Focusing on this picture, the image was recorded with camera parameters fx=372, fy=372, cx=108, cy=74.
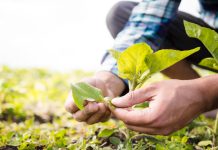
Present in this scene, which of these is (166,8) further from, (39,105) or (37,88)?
(37,88)

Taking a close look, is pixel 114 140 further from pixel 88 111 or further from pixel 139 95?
pixel 139 95

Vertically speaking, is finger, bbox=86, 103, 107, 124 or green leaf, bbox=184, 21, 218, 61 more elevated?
green leaf, bbox=184, 21, 218, 61

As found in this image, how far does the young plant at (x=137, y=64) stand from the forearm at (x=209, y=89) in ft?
0.28

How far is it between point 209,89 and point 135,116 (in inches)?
8.4

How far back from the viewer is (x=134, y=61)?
1061 millimetres

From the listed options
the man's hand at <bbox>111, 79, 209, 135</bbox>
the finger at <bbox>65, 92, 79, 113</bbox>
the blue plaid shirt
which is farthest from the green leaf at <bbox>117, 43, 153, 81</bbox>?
the blue plaid shirt

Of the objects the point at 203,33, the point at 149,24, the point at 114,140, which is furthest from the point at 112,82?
the point at 203,33

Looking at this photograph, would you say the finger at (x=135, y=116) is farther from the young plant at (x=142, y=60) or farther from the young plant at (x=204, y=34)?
the young plant at (x=204, y=34)

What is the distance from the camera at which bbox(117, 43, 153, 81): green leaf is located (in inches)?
39.7

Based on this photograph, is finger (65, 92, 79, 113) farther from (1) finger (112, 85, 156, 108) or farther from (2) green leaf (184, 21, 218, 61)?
(2) green leaf (184, 21, 218, 61)

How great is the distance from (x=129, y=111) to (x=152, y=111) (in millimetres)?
83

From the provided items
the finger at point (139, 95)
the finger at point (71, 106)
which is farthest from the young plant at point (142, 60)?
the finger at point (71, 106)

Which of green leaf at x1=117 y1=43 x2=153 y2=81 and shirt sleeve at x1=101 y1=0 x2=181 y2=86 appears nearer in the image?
green leaf at x1=117 y1=43 x2=153 y2=81

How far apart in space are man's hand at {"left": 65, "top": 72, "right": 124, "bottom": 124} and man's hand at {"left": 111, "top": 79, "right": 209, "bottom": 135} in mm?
185
